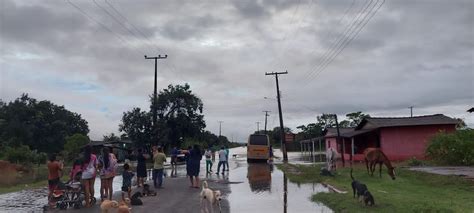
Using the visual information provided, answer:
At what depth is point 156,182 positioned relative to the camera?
19.8 m

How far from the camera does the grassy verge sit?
1168 centimetres

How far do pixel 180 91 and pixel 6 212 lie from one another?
4545cm

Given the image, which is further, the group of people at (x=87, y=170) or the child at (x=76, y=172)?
the child at (x=76, y=172)

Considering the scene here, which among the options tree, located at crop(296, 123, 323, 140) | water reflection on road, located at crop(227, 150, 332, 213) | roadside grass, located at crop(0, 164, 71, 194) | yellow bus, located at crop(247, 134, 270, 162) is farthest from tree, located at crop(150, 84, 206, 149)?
tree, located at crop(296, 123, 323, 140)

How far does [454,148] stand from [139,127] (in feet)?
123

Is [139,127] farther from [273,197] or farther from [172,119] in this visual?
[273,197]

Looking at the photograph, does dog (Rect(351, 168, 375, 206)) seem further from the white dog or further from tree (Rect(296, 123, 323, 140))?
tree (Rect(296, 123, 323, 140))

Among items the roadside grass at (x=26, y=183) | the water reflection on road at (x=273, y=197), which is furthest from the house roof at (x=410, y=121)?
the roadside grass at (x=26, y=183)

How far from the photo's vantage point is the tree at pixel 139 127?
192ft

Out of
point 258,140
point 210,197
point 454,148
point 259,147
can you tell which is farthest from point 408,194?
point 258,140

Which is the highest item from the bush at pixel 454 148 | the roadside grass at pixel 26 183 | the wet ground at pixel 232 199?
the bush at pixel 454 148

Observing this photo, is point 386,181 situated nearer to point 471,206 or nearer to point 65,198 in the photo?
point 471,206

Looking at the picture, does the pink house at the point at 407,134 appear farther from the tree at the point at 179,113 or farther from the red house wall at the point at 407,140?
the tree at the point at 179,113

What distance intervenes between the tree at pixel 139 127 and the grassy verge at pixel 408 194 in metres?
37.4
